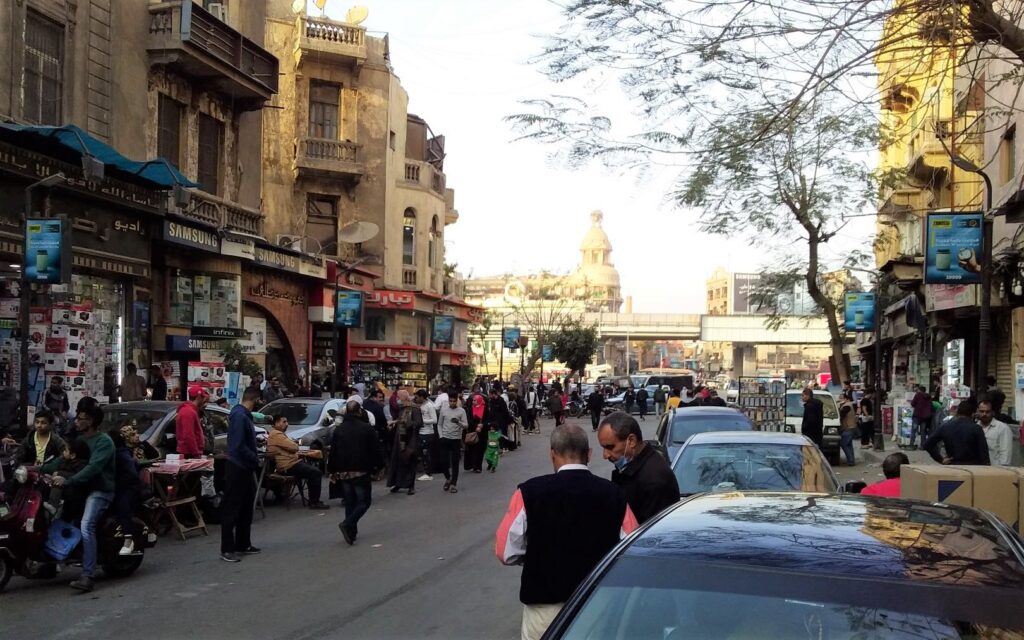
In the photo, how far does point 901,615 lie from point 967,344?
2872cm

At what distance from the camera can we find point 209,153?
26750mm

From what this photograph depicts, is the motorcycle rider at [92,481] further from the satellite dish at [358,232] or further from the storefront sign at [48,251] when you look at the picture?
the satellite dish at [358,232]

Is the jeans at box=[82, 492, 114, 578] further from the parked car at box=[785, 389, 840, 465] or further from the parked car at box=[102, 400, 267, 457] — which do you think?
the parked car at box=[785, 389, 840, 465]

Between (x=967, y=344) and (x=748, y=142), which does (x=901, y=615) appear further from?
(x=967, y=344)

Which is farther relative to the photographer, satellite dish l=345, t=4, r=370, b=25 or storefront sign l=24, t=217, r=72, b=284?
satellite dish l=345, t=4, r=370, b=25

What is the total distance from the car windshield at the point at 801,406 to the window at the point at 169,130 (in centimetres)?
1708

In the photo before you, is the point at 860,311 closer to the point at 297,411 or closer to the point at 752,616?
the point at 297,411

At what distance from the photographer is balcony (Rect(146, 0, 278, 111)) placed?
2355 cm

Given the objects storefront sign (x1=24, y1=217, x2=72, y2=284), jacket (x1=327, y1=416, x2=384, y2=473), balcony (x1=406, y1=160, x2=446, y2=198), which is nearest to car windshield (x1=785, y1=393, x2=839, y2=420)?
jacket (x1=327, y1=416, x2=384, y2=473)

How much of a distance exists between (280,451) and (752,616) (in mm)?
13386

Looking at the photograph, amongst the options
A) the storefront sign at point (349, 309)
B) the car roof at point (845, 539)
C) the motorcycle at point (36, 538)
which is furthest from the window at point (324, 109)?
the car roof at point (845, 539)

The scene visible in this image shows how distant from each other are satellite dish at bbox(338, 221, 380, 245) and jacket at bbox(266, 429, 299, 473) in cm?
2207

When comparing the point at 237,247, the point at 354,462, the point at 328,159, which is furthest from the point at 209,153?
the point at 354,462

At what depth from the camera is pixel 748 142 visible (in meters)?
9.30
